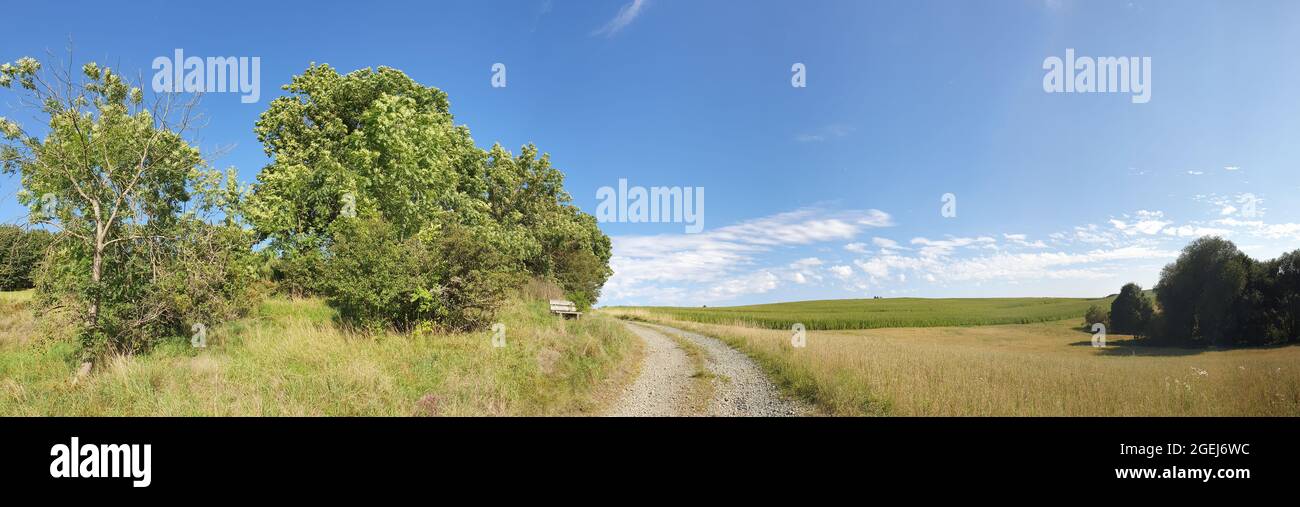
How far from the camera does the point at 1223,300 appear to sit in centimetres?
2480

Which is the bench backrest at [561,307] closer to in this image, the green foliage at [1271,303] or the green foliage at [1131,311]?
the green foliage at [1271,303]

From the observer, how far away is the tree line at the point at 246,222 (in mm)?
12305

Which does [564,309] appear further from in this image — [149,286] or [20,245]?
[20,245]

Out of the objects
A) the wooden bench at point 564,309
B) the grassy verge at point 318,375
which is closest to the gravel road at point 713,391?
the grassy verge at point 318,375

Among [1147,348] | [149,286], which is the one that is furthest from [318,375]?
[1147,348]

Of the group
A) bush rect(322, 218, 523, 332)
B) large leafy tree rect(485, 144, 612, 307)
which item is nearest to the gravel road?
bush rect(322, 218, 523, 332)

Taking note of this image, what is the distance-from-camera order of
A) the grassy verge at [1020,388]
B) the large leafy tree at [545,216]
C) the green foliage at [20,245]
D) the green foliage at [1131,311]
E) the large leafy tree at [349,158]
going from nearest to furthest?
the grassy verge at [1020,388], the green foliage at [20,245], the large leafy tree at [349,158], the green foliage at [1131,311], the large leafy tree at [545,216]

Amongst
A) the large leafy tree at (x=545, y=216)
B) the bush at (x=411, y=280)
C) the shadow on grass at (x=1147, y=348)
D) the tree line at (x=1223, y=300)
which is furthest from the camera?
the large leafy tree at (x=545, y=216)

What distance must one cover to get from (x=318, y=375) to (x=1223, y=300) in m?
36.9

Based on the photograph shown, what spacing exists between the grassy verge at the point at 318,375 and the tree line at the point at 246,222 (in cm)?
109

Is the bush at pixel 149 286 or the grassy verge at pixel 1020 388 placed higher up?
the bush at pixel 149 286

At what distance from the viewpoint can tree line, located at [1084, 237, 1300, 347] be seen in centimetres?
2317

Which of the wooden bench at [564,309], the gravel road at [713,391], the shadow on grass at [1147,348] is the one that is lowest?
the shadow on grass at [1147,348]

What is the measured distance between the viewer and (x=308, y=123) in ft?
86.3
